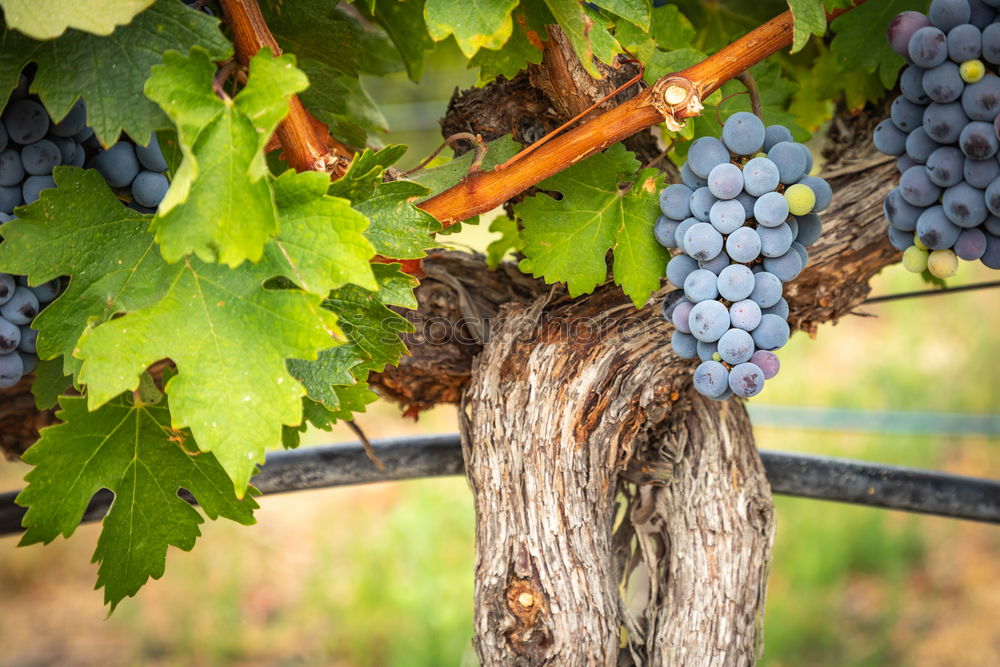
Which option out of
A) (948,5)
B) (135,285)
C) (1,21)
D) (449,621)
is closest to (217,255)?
(135,285)

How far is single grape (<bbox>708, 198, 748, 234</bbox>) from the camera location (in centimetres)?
71

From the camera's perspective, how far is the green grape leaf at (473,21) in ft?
2.03

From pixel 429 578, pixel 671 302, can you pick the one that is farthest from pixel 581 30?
pixel 429 578

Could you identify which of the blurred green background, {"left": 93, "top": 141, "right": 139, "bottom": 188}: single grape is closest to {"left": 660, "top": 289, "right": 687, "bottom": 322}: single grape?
{"left": 93, "top": 141, "right": 139, "bottom": 188}: single grape

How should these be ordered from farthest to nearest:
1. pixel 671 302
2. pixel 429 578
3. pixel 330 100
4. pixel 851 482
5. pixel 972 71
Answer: pixel 429 578
pixel 851 482
pixel 330 100
pixel 671 302
pixel 972 71

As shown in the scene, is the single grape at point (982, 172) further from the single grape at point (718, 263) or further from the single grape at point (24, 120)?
the single grape at point (24, 120)

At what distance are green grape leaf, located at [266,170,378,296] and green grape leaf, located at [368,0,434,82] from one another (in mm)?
358

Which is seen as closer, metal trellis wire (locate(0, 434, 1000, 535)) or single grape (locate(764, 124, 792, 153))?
single grape (locate(764, 124, 792, 153))

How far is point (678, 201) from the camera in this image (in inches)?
Result: 29.4

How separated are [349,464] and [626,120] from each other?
1.76ft

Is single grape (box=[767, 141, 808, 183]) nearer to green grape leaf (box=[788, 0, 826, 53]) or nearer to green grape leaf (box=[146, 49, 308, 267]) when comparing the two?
green grape leaf (box=[788, 0, 826, 53])

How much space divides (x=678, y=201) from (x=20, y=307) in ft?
1.77

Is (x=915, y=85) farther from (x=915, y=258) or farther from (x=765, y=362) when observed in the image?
(x=765, y=362)

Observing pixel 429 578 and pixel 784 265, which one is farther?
pixel 429 578
